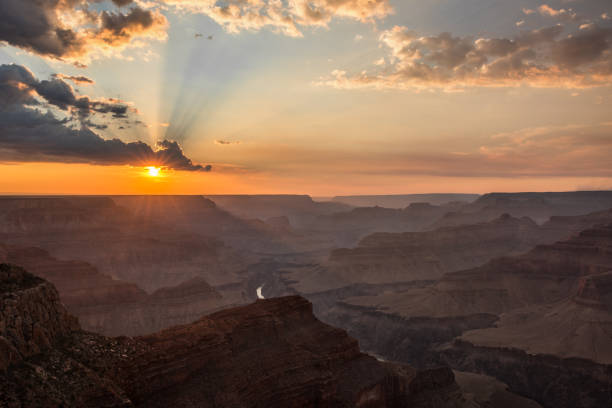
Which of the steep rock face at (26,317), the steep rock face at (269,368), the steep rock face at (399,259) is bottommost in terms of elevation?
the steep rock face at (399,259)

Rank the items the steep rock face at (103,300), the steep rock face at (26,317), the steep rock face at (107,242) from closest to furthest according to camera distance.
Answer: the steep rock face at (26,317) → the steep rock face at (103,300) → the steep rock face at (107,242)

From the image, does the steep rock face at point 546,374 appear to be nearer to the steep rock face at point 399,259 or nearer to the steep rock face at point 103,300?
the steep rock face at point 103,300

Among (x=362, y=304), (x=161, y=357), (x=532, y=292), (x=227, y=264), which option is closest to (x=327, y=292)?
(x=362, y=304)

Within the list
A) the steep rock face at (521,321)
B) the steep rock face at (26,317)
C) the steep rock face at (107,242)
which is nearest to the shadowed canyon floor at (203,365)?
the steep rock face at (26,317)

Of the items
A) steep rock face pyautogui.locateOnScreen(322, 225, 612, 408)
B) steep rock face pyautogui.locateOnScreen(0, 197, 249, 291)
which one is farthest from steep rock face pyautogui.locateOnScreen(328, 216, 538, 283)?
steep rock face pyautogui.locateOnScreen(0, 197, 249, 291)

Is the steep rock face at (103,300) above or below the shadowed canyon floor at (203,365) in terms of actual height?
below

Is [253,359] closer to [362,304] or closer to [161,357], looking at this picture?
[161,357]
